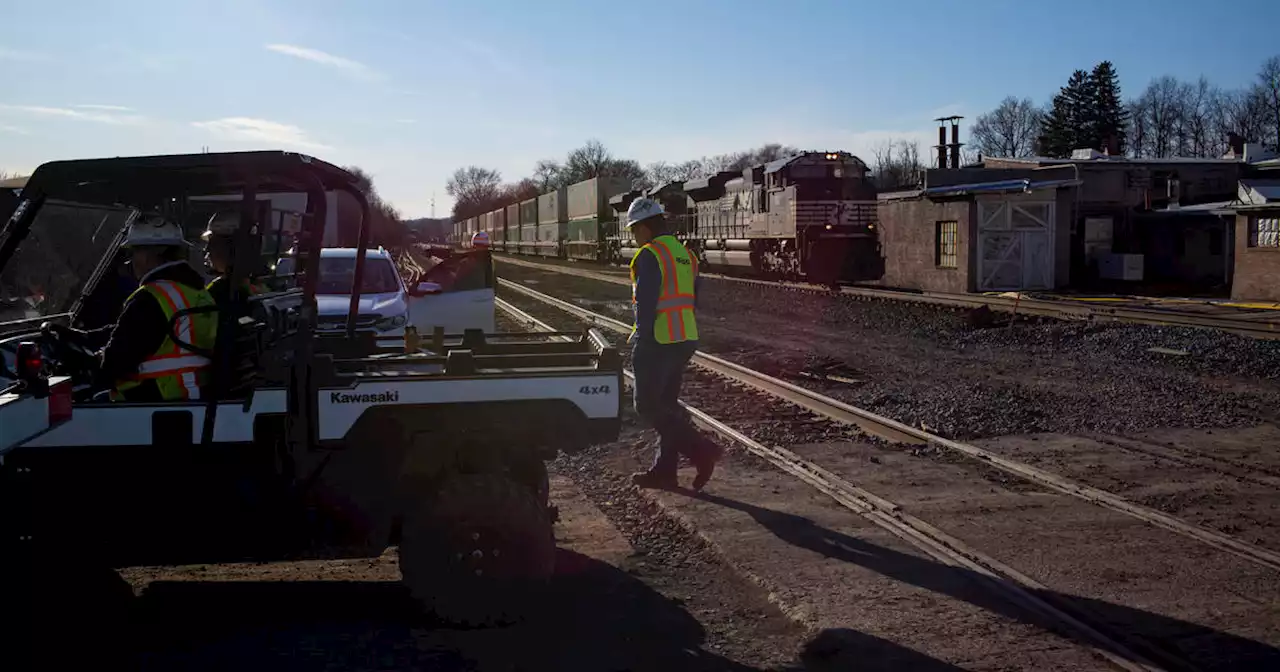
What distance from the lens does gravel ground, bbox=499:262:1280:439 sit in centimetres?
954

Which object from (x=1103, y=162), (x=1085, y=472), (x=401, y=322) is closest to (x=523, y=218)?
(x=1103, y=162)

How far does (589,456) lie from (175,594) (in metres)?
3.78

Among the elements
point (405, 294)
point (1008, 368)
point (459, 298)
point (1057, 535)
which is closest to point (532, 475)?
point (1057, 535)

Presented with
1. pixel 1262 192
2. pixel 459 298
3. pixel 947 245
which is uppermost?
pixel 1262 192

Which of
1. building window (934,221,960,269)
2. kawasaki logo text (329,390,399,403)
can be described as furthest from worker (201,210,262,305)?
building window (934,221,960,269)

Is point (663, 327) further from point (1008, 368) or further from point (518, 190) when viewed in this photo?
point (518, 190)

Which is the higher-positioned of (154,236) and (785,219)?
(785,219)

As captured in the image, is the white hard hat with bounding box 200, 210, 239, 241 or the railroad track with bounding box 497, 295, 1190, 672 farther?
the white hard hat with bounding box 200, 210, 239, 241

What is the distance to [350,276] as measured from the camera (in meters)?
12.9

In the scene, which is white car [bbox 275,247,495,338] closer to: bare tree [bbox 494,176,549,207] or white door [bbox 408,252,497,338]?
white door [bbox 408,252,497,338]

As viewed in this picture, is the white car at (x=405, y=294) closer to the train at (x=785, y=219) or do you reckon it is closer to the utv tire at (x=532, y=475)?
the utv tire at (x=532, y=475)

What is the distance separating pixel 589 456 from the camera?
27.7 feet

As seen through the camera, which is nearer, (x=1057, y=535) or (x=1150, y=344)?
(x=1057, y=535)

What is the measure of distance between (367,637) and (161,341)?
4.96ft
